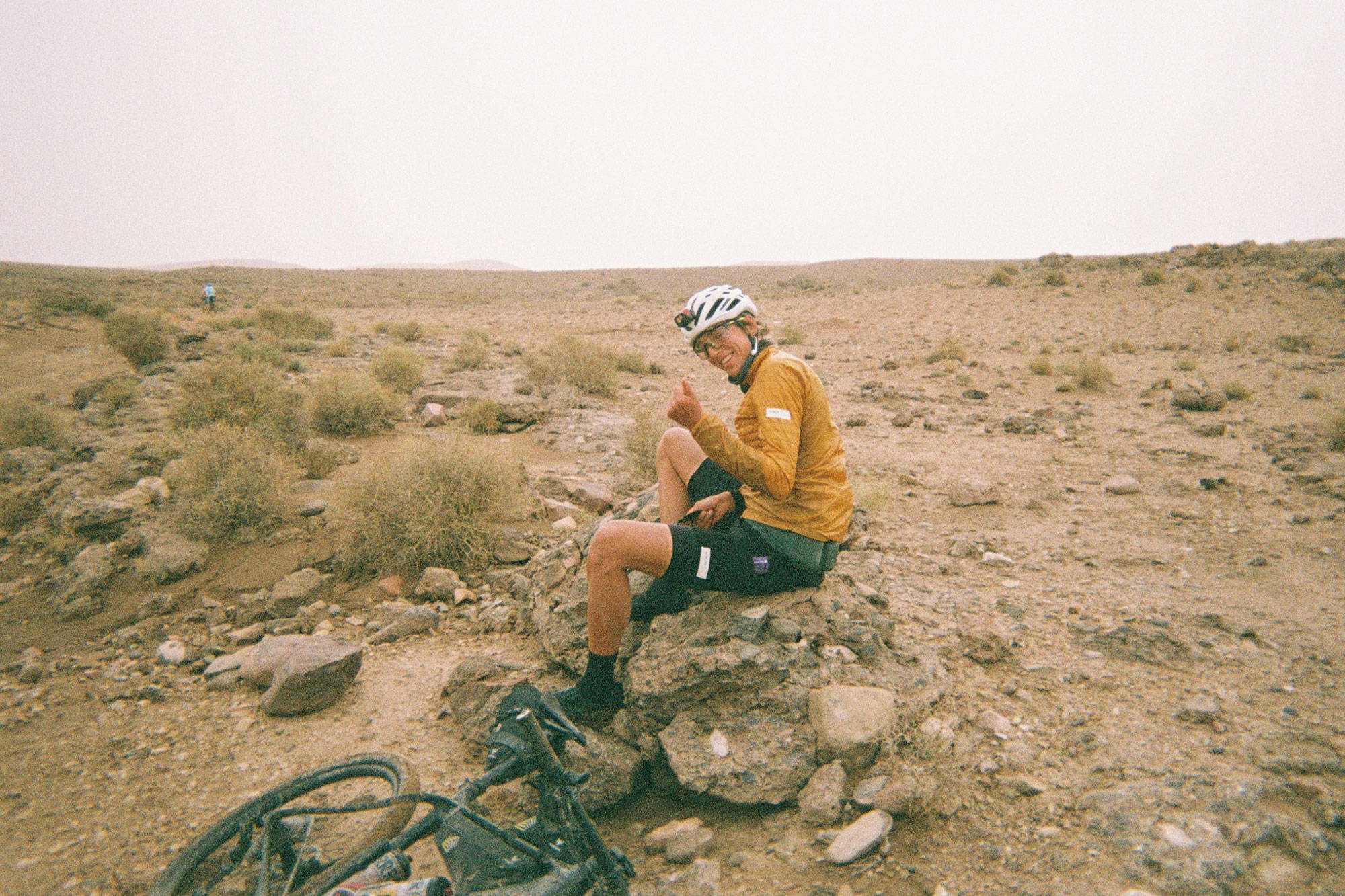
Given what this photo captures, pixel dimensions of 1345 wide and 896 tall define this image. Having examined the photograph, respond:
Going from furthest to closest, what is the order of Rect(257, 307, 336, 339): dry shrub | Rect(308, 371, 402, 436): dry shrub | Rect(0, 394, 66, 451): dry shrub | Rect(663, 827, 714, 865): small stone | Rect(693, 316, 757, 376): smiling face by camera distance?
Rect(257, 307, 336, 339): dry shrub, Rect(308, 371, 402, 436): dry shrub, Rect(0, 394, 66, 451): dry shrub, Rect(693, 316, 757, 376): smiling face, Rect(663, 827, 714, 865): small stone

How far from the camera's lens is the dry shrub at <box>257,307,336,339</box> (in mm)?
16984

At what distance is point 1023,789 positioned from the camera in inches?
106

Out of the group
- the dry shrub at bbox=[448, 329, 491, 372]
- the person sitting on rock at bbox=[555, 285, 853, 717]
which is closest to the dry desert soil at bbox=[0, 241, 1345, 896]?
the person sitting on rock at bbox=[555, 285, 853, 717]

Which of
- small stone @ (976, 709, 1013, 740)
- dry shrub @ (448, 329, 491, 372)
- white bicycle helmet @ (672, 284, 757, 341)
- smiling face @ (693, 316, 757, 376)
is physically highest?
white bicycle helmet @ (672, 284, 757, 341)

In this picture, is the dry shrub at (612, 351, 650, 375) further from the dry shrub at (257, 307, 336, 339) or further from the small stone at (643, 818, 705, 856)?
the small stone at (643, 818, 705, 856)

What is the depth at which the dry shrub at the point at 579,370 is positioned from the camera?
37.2 feet

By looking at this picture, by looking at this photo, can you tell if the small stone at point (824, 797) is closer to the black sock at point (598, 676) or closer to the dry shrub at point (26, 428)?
the black sock at point (598, 676)

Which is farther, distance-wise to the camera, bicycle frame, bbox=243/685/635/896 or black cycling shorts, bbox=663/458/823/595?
black cycling shorts, bbox=663/458/823/595

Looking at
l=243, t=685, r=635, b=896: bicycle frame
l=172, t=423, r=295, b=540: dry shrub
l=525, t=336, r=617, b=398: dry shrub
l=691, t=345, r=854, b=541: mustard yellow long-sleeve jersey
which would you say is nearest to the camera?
l=243, t=685, r=635, b=896: bicycle frame

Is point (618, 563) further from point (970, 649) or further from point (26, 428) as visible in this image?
point (26, 428)

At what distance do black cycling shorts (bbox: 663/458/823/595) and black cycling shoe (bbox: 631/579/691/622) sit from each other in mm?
206

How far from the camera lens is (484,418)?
873cm

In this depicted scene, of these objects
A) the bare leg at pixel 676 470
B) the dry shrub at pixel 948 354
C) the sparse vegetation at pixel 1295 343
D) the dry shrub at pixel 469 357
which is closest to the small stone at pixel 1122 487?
the bare leg at pixel 676 470

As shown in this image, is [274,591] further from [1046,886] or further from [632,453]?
[1046,886]
